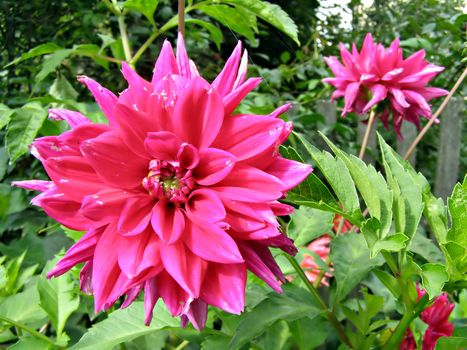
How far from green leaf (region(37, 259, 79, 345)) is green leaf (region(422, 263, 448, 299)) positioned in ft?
1.77

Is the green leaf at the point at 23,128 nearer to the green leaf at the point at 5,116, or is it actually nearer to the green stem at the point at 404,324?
the green leaf at the point at 5,116

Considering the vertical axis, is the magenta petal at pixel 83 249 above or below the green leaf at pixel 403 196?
below

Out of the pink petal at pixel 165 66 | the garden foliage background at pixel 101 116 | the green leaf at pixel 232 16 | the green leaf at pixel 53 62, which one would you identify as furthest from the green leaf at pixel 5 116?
the pink petal at pixel 165 66

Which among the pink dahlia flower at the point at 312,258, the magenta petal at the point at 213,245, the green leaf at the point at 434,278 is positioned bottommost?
the pink dahlia flower at the point at 312,258

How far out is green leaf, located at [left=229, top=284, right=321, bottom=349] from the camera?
0.55 metres

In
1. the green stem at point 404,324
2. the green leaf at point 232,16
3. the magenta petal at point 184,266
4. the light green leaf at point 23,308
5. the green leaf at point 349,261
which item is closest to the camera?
the magenta petal at point 184,266

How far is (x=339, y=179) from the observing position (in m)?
0.56

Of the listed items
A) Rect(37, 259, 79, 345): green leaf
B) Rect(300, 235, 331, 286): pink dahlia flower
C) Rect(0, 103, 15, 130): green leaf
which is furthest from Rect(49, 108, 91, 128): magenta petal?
Rect(300, 235, 331, 286): pink dahlia flower

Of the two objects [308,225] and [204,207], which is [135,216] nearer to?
[204,207]

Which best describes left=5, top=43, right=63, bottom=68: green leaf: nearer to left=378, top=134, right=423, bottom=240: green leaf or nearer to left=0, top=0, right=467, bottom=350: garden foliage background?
left=0, top=0, right=467, bottom=350: garden foliage background

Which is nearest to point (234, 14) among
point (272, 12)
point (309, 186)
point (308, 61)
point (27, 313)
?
point (272, 12)

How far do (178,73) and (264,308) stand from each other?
0.29m

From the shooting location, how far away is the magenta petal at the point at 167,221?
1.58ft

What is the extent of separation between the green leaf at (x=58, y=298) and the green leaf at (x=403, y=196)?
0.52 metres
